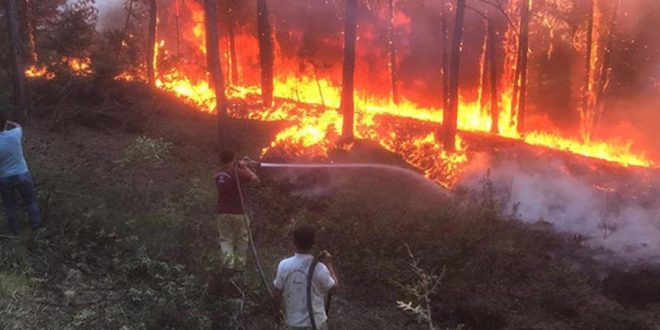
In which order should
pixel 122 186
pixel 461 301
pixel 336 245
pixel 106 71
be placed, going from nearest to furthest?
pixel 461 301, pixel 336 245, pixel 122 186, pixel 106 71

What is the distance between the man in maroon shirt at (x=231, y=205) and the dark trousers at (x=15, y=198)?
3.03 metres

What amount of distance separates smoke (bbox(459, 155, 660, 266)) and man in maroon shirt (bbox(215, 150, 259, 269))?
385 inches

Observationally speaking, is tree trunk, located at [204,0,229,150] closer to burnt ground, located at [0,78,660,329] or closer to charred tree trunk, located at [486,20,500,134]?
burnt ground, located at [0,78,660,329]

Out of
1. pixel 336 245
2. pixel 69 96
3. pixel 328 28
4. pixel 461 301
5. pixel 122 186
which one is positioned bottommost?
pixel 461 301

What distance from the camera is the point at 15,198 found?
885 centimetres

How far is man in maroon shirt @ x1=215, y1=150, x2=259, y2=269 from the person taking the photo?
919 centimetres

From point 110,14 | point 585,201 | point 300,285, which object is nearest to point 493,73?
point 585,201

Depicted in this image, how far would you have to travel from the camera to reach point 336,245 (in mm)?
12383

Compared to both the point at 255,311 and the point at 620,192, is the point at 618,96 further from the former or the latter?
the point at 255,311

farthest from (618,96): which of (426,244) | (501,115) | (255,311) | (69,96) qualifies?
(255,311)

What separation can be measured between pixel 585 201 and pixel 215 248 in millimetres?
13596

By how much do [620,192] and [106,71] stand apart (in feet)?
65.7

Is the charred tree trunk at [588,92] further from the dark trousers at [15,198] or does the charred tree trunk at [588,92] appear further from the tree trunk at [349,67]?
the dark trousers at [15,198]

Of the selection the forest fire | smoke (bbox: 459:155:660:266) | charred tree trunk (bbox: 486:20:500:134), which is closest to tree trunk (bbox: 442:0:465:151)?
the forest fire
